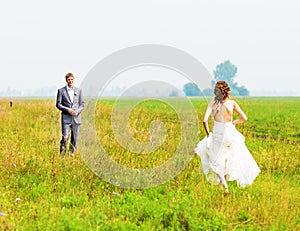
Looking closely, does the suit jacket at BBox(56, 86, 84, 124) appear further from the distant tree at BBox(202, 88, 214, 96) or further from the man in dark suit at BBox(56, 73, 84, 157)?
the distant tree at BBox(202, 88, 214, 96)

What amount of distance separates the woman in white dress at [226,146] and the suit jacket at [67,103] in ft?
11.1

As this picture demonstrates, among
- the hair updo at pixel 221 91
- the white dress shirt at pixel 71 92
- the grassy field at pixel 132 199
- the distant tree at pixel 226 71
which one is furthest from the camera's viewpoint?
the distant tree at pixel 226 71

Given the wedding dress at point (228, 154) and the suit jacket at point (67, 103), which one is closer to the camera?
the wedding dress at point (228, 154)

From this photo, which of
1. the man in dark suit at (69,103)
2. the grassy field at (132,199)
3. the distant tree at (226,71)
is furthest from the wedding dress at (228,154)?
the distant tree at (226,71)

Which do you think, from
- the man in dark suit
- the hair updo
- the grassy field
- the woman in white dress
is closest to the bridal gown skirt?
the woman in white dress

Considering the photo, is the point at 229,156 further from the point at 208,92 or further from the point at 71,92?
the point at 71,92

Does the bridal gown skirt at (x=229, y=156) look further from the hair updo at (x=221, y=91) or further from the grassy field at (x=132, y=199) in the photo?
the hair updo at (x=221, y=91)

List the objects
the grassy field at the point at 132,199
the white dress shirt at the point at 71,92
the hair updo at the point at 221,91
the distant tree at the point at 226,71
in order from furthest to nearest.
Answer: the distant tree at the point at 226,71 < the white dress shirt at the point at 71,92 < the hair updo at the point at 221,91 < the grassy field at the point at 132,199

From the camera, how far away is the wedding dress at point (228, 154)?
22.3 ft

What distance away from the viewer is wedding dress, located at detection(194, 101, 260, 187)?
267 inches

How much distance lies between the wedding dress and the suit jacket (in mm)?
3394

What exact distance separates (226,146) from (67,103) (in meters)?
3.87

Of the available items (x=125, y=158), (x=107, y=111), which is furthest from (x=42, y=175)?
(x=107, y=111)

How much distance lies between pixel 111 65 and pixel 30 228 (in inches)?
125
